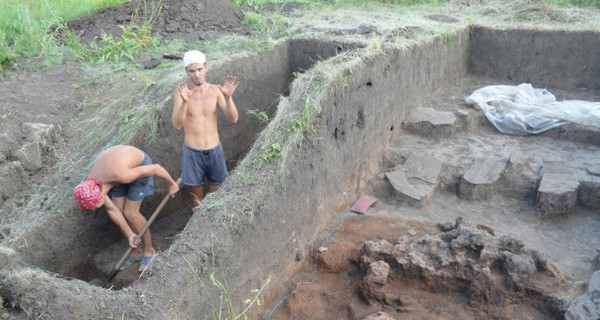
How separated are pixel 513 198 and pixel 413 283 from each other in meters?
1.80

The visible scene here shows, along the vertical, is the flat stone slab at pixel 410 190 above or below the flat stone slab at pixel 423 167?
below

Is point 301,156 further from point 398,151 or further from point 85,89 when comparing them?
point 85,89

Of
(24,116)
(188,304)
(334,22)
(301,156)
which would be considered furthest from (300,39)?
(188,304)

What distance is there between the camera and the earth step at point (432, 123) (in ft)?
20.5

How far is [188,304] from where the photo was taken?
3.27 meters

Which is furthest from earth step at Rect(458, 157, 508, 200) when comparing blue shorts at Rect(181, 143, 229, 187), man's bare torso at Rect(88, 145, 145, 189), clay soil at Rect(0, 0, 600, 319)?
man's bare torso at Rect(88, 145, 145, 189)

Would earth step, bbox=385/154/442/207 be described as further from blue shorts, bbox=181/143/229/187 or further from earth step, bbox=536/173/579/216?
blue shorts, bbox=181/143/229/187

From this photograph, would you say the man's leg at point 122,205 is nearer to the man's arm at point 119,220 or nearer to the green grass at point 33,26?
the man's arm at point 119,220

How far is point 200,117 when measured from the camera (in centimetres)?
456

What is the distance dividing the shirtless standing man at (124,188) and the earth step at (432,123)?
307 cm

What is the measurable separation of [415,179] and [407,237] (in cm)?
108

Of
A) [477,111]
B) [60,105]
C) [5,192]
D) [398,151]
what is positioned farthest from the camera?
[477,111]

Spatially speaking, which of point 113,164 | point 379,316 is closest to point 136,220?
point 113,164

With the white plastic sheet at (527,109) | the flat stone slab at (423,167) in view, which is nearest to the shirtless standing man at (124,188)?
the flat stone slab at (423,167)
